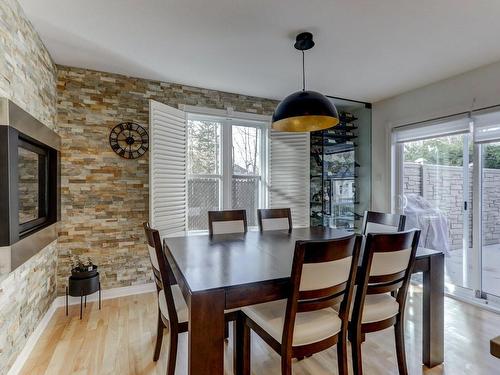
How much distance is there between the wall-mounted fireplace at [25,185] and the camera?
1.72 m

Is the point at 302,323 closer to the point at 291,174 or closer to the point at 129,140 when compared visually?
the point at 129,140

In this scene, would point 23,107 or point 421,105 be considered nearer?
point 23,107

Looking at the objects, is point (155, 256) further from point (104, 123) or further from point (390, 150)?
point (390, 150)

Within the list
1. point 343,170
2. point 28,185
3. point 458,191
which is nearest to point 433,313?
point 458,191

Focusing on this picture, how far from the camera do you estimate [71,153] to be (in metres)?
3.09

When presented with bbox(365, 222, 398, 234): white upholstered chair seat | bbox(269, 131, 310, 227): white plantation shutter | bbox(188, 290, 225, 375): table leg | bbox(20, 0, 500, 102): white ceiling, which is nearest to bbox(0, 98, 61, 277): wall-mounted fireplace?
bbox(20, 0, 500, 102): white ceiling

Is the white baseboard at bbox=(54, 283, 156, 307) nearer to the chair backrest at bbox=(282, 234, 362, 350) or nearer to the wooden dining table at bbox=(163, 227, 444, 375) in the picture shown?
the wooden dining table at bbox=(163, 227, 444, 375)

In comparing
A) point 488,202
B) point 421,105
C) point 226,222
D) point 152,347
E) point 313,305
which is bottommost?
point 152,347

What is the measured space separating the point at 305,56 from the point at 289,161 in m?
1.74

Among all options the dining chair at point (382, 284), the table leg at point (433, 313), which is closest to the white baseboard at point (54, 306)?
the dining chair at point (382, 284)

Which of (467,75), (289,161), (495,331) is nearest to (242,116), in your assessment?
(289,161)

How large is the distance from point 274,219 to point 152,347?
Result: 1.69 meters

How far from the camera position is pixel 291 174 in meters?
4.29

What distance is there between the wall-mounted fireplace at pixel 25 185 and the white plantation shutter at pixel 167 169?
95cm
